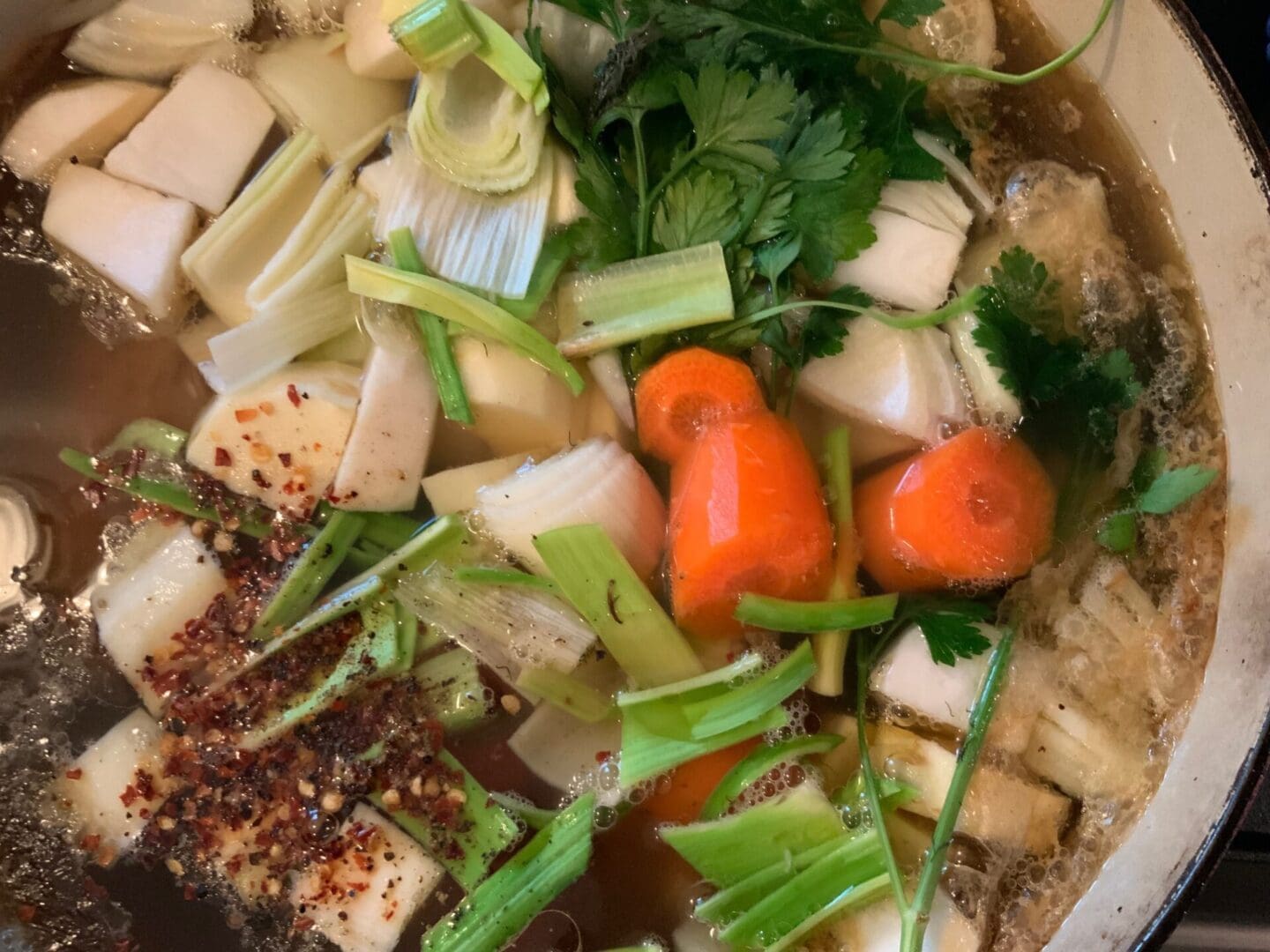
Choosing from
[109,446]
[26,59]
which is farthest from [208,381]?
[26,59]

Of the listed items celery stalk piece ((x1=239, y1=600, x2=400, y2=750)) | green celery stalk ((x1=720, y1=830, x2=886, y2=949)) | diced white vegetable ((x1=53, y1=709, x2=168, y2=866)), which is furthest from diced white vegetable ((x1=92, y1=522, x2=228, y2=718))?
Answer: green celery stalk ((x1=720, y1=830, x2=886, y2=949))

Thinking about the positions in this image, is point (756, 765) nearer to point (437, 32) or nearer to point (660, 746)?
point (660, 746)

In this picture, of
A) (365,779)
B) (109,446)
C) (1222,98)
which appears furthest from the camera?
(109,446)

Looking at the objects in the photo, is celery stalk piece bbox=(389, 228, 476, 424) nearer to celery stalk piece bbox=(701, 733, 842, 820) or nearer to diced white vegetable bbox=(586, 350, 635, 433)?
diced white vegetable bbox=(586, 350, 635, 433)

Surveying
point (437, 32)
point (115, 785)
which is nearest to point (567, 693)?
point (115, 785)

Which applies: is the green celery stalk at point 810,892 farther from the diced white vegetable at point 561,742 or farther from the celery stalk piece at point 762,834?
the diced white vegetable at point 561,742

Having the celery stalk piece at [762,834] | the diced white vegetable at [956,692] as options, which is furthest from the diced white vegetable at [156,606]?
the diced white vegetable at [956,692]

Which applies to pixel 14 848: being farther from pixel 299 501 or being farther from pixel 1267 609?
pixel 1267 609
